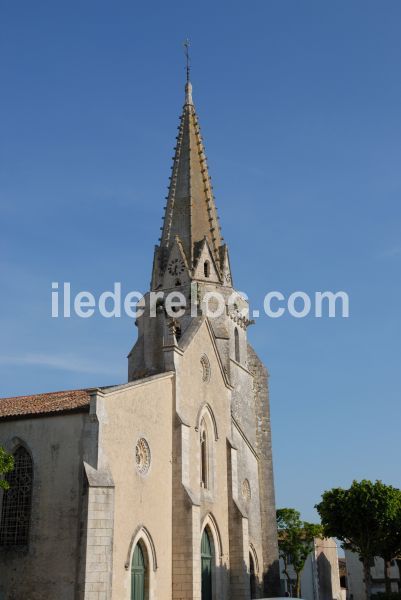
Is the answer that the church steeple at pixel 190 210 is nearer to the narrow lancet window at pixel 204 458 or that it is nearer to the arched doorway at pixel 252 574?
the narrow lancet window at pixel 204 458

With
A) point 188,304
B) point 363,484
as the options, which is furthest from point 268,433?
point 188,304

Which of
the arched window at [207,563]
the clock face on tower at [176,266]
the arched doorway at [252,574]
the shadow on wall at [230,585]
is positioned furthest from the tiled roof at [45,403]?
the arched doorway at [252,574]

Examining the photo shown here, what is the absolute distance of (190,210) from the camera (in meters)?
39.8

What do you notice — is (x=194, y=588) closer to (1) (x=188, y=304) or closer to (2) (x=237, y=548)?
(2) (x=237, y=548)

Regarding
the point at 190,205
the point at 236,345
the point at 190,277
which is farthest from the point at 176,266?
the point at 236,345

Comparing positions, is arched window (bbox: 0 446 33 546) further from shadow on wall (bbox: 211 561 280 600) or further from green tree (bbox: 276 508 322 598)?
green tree (bbox: 276 508 322 598)

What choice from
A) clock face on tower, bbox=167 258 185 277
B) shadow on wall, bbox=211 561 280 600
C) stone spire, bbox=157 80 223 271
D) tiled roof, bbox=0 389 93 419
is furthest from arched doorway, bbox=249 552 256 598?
stone spire, bbox=157 80 223 271

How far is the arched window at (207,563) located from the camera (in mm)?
27444

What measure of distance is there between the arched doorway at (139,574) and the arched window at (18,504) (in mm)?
4016

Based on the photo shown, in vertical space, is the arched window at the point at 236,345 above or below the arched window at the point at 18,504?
above

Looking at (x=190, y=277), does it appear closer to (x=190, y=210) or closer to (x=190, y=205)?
(x=190, y=210)

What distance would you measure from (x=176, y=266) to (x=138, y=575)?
1932cm

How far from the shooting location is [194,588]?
2411 centimetres

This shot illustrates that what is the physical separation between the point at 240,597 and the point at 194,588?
19.7 ft
